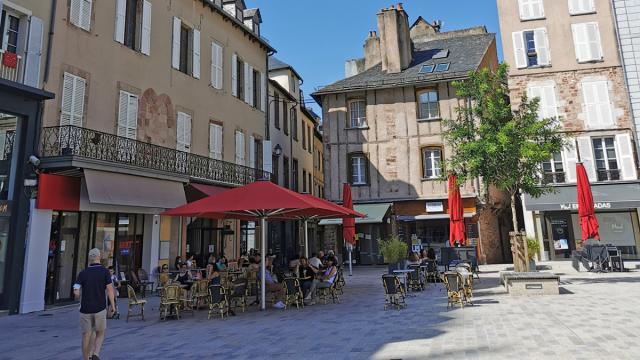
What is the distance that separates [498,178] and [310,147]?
18.8 meters

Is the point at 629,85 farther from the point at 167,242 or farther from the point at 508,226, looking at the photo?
the point at 167,242

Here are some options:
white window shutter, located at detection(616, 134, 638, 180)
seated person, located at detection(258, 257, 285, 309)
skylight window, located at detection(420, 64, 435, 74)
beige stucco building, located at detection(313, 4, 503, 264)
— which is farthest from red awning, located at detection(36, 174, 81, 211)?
white window shutter, located at detection(616, 134, 638, 180)

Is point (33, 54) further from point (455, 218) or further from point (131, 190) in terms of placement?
point (455, 218)

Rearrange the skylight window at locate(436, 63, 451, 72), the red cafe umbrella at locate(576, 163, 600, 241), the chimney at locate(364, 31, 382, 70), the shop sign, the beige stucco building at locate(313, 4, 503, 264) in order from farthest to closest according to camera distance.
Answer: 1. the chimney at locate(364, 31, 382, 70)
2. the skylight window at locate(436, 63, 451, 72)
3. the beige stucco building at locate(313, 4, 503, 264)
4. the shop sign
5. the red cafe umbrella at locate(576, 163, 600, 241)

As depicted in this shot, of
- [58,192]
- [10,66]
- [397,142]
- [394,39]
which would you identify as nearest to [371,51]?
[394,39]

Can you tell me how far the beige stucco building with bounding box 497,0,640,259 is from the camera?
18266 millimetres

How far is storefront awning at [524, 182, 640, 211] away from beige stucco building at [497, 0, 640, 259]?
0.11 ft

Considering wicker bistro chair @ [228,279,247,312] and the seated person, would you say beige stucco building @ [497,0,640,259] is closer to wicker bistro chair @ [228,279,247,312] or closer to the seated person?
the seated person

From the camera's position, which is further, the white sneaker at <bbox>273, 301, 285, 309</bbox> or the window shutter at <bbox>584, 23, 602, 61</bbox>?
the window shutter at <bbox>584, 23, 602, 61</bbox>

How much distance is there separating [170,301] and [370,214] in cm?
1340

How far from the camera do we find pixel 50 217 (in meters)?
10.2

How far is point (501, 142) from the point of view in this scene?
1064 centimetres

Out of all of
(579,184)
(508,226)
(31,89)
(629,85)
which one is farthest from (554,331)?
(508,226)

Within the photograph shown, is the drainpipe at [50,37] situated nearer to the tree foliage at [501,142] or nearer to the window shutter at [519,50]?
the tree foliage at [501,142]
